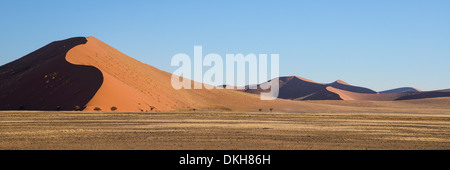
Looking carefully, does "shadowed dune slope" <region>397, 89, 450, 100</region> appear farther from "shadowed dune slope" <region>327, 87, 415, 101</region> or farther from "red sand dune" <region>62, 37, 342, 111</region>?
"red sand dune" <region>62, 37, 342, 111</region>

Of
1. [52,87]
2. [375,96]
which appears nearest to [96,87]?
[52,87]

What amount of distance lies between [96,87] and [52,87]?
7290 millimetres

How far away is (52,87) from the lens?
205 feet

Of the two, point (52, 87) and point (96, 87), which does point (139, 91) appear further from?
point (52, 87)

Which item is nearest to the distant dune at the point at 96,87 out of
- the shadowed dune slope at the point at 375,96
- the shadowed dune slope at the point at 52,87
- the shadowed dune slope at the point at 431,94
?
the shadowed dune slope at the point at 52,87

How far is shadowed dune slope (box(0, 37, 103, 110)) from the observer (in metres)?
57.6

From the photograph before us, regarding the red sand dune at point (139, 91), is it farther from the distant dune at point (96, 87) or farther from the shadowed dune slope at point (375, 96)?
the shadowed dune slope at point (375, 96)

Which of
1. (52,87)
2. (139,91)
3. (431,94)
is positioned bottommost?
(139,91)

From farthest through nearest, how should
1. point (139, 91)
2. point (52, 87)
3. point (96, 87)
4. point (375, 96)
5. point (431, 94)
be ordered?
point (375, 96), point (431, 94), point (139, 91), point (52, 87), point (96, 87)

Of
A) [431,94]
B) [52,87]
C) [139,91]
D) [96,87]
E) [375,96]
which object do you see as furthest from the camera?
[375,96]

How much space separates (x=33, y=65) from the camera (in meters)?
81.2
